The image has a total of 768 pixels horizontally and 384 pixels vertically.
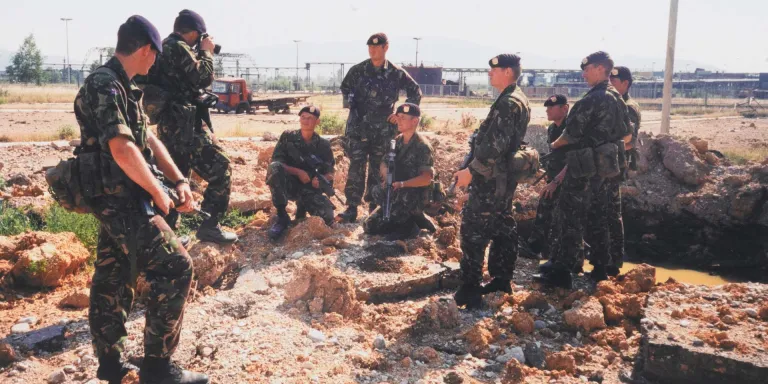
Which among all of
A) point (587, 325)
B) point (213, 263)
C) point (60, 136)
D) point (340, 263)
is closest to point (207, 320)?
point (213, 263)

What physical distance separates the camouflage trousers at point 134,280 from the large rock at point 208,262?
1.40 metres

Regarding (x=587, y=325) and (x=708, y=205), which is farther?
(x=708, y=205)

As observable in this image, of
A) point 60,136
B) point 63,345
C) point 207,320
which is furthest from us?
point 60,136

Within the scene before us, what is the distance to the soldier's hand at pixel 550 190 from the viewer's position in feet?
18.3

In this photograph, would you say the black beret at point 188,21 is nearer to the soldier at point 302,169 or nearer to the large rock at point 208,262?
the soldier at point 302,169

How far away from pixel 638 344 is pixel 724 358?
81 centimetres

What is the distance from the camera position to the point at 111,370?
312 cm

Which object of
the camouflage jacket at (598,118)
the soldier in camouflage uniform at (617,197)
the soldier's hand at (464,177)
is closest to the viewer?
the soldier's hand at (464,177)

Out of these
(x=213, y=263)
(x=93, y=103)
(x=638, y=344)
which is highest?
(x=93, y=103)

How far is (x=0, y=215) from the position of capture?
5773 mm

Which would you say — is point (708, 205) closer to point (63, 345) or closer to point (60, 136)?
point (63, 345)

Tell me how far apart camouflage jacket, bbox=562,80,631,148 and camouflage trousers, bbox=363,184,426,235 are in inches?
67.7

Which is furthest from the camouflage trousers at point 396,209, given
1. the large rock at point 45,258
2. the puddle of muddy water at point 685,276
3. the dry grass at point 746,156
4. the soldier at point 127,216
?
the dry grass at point 746,156

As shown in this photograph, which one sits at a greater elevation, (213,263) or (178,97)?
(178,97)
